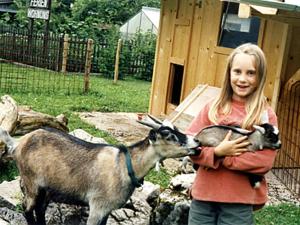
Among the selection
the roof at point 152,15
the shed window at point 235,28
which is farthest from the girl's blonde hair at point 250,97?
the roof at point 152,15

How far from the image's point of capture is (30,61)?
1802cm

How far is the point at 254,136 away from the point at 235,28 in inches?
235

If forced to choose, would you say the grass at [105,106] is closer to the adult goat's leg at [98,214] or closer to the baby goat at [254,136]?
the adult goat's leg at [98,214]

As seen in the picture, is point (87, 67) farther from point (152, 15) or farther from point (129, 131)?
point (152, 15)

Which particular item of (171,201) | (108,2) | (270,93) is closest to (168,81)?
(270,93)

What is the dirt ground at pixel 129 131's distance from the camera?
21.5ft

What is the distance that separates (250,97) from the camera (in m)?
3.11

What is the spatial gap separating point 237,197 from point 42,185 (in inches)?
88.0

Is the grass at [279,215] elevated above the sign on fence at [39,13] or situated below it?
below

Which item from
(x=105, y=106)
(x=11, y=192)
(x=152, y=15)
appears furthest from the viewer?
(x=152, y=15)

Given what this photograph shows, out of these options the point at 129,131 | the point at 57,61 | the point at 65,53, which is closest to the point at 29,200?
the point at 129,131

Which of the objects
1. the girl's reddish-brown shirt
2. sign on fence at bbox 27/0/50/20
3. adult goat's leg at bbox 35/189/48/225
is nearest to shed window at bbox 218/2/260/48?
adult goat's leg at bbox 35/189/48/225

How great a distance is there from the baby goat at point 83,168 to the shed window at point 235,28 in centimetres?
425

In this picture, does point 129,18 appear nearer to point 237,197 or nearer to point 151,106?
point 151,106
